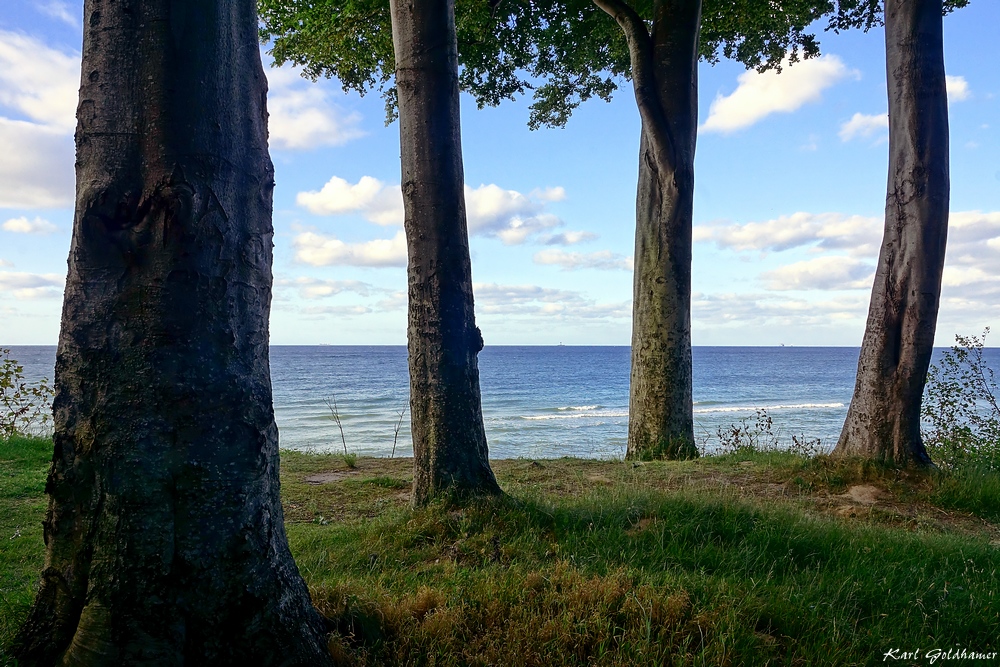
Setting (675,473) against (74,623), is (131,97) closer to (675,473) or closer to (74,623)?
(74,623)

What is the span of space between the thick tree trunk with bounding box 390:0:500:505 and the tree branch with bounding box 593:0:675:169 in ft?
14.8

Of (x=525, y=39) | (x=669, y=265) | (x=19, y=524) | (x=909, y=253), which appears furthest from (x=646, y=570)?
(x=525, y=39)

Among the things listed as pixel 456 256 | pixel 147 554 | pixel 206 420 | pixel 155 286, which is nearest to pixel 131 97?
pixel 155 286

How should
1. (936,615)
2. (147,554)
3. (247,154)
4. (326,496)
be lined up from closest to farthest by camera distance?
(147,554), (247,154), (936,615), (326,496)

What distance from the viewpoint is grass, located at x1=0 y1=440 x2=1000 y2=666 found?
9.39 ft

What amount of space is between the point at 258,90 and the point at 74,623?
89.5 inches

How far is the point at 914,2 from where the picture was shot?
7.24m

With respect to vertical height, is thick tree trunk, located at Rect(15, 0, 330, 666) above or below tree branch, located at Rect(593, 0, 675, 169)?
below

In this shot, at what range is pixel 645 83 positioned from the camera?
920 centimetres

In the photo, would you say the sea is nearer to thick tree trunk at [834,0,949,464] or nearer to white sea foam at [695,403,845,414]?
white sea foam at [695,403,845,414]

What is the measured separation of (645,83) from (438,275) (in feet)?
18.7

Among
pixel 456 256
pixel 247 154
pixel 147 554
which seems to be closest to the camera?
pixel 147 554
